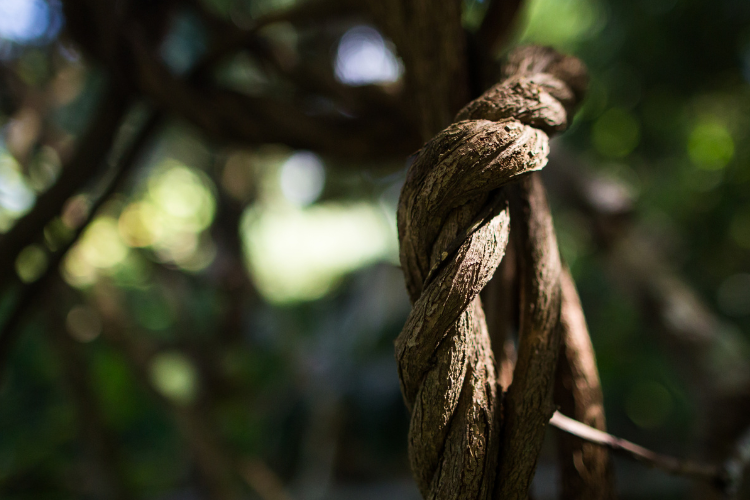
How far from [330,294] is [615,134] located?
197cm

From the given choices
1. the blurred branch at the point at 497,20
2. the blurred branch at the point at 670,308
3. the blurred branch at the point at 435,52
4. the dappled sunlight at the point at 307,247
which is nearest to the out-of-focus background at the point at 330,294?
the blurred branch at the point at 670,308

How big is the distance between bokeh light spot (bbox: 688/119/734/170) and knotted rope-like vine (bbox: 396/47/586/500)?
7.45 feet

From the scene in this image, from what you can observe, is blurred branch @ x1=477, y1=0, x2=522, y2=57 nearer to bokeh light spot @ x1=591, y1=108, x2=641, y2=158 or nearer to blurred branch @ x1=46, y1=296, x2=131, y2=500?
blurred branch @ x1=46, y1=296, x2=131, y2=500

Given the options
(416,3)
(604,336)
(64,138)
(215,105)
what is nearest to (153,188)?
(64,138)

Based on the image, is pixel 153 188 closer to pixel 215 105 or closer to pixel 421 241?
pixel 215 105

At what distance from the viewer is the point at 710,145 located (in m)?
2.22

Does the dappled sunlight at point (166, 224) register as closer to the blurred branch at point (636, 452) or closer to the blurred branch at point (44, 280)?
the blurred branch at point (44, 280)

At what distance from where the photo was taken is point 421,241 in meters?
0.34

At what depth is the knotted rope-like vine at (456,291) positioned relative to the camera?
0.32m

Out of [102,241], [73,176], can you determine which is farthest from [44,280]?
[102,241]

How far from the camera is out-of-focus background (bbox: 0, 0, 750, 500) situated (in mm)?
951

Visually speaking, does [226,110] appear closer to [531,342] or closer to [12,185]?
[531,342]

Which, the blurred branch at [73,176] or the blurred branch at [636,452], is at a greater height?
the blurred branch at [73,176]

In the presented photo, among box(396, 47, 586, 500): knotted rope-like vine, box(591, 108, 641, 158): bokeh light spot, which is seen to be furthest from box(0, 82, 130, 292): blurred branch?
box(591, 108, 641, 158): bokeh light spot
